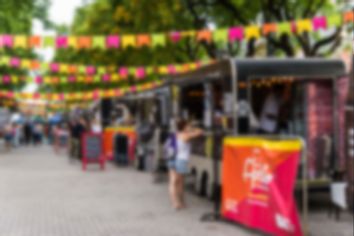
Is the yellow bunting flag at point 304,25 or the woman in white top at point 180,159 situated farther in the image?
the yellow bunting flag at point 304,25

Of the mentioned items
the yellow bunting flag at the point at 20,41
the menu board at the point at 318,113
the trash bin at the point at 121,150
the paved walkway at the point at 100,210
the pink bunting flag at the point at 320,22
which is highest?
the pink bunting flag at the point at 320,22

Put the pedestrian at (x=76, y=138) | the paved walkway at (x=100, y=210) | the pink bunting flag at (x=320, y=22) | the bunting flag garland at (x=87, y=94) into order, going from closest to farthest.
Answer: the paved walkway at (x=100, y=210)
the pink bunting flag at (x=320, y=22)
the pedestrian at (x=76, y=138)
the bunting flag garland at (x=87, y=94)

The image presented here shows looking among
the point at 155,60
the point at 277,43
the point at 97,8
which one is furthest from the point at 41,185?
the point at 97,8

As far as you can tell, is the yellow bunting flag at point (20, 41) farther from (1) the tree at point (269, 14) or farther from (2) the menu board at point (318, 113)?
(2) the menu board at point (318, 113)

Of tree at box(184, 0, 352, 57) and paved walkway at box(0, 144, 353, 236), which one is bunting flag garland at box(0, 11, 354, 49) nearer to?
tree at box(184, 0, 352, 57)

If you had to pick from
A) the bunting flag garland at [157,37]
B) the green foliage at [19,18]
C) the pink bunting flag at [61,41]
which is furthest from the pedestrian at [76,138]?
the pink bunting flag at [61,41]

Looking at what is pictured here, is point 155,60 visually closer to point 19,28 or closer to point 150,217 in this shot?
point 19,28

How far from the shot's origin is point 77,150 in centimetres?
2517

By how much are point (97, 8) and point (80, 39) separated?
13991 millimetres

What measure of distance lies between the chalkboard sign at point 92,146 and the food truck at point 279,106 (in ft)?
24.8

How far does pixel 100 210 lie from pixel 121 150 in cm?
1102

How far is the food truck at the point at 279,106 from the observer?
12.0 m

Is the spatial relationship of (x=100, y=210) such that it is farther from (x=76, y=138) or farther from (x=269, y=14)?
(x=269, y=14)

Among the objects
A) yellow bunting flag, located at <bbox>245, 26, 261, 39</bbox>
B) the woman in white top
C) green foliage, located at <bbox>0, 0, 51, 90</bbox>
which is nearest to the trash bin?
green foliage, located at <bbox>0, 0, 51, 90</bbox>
